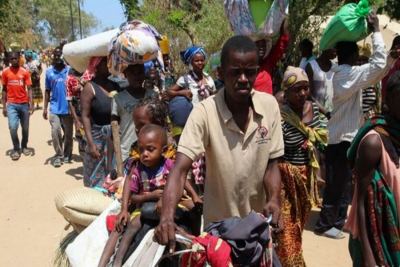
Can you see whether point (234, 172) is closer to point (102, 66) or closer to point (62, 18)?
point (102, 66)

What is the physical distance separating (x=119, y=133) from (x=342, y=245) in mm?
2587

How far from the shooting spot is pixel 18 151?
915 cm

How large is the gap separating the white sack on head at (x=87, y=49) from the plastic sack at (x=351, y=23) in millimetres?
1996

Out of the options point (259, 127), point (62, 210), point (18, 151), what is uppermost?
point (259, 127)

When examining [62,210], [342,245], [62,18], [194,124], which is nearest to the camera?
[194,124]

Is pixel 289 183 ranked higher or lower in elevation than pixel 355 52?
lower

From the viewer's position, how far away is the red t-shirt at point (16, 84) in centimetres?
873

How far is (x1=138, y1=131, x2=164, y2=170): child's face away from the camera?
2.77 metres

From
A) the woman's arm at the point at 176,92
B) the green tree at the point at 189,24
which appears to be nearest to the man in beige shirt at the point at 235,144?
the woman's arm at the point at 176,92

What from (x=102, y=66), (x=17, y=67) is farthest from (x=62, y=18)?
(x=102, y=66)

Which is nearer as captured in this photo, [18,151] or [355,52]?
[355,52]

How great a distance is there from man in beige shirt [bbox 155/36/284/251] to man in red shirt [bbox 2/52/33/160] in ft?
23.8

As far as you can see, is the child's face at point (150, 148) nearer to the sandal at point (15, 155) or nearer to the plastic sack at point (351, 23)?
the plastic sack at point (351, 23)

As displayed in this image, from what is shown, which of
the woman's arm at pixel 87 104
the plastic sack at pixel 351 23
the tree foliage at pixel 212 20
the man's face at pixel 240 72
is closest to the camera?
the man's face at pixel 240 72
